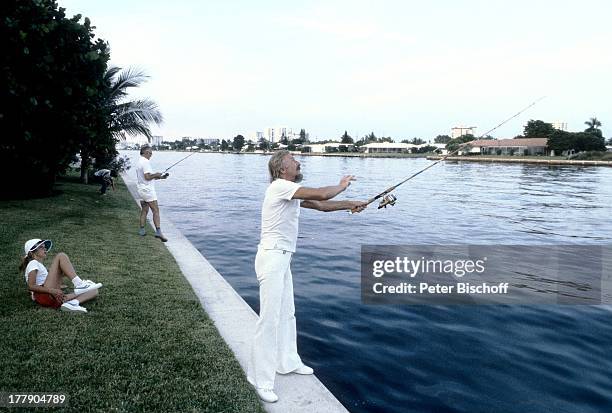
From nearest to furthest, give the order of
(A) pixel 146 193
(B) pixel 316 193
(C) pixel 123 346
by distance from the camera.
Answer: (B) pixel 316 193 < (C) pixel 123 346 < (A) pixel 146 193

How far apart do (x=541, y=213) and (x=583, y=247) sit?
27.1 feet

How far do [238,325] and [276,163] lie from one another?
2746 millimetres

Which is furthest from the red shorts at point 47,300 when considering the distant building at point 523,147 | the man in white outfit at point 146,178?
the distant building at point 523,147

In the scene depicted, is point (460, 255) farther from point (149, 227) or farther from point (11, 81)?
point (11, 81)

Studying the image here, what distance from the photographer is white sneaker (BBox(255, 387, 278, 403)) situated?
14.4 ft

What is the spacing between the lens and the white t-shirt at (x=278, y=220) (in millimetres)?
4367

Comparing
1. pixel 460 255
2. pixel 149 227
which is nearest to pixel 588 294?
pixel 460 255

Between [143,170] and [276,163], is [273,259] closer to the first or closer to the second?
[276,163]

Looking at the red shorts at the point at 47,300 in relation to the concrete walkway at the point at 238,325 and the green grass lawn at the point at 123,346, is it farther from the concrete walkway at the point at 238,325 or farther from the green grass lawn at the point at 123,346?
the concrete walkway at the point at 238,325

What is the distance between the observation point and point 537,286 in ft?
33.0

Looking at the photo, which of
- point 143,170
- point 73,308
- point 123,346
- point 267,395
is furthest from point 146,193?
point 267,395

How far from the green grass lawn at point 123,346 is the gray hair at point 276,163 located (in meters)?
1.98

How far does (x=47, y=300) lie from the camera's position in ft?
21.0

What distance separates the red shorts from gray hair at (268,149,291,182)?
377 centimetres
